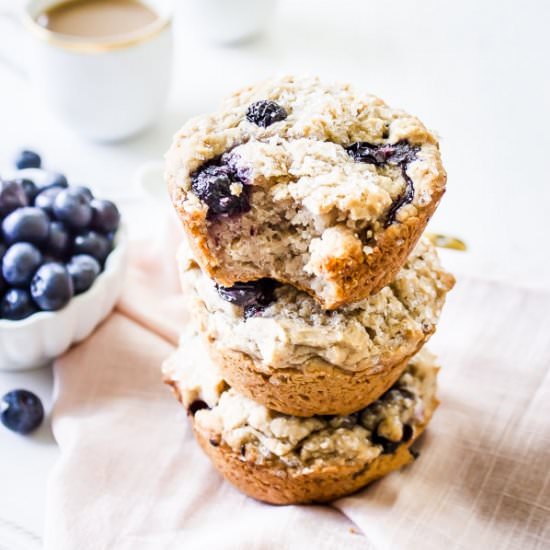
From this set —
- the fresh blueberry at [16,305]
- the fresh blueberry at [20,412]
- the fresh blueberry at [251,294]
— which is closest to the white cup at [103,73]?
the fresh blueberry at [16,305]

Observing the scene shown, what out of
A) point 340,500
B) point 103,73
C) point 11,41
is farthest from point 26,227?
point 11,41

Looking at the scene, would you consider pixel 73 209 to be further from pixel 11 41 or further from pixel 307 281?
pixel 11 41

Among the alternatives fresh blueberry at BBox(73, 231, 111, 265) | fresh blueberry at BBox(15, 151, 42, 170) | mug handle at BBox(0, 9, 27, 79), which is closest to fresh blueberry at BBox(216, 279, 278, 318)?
fresh blueberry at BBox(73, 231, 111, 265)

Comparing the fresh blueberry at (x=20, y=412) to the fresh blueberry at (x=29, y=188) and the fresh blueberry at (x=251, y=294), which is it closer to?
the fresh blueberry at (x=29, y=188)

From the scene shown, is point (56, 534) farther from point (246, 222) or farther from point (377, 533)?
point (246, 222)

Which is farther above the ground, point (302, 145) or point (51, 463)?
point (302, 145)

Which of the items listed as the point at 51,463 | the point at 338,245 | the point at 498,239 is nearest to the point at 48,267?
the point at 51,463

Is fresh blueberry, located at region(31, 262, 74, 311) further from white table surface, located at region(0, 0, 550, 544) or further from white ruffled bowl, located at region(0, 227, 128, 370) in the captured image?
white table surface, located at region(0, 0, 550, 544)
